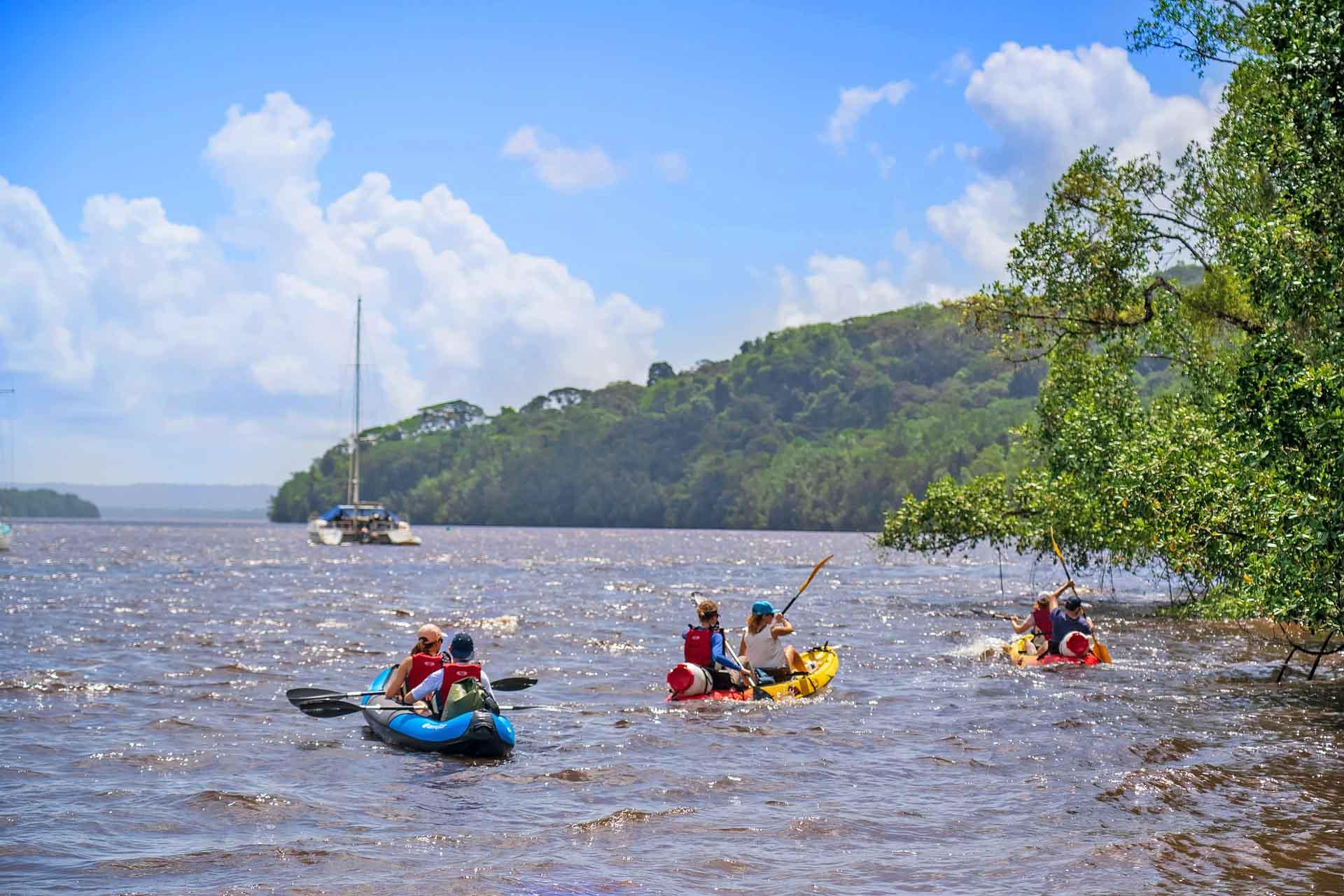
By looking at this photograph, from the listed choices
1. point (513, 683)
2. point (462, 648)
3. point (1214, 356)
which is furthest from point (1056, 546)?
point (462, 648)

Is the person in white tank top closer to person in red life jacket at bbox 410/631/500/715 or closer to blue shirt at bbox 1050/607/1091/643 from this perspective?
person in red life jacket at bbox 410/631/500/715

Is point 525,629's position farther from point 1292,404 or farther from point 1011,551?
point 1011,551

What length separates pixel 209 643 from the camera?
2609 cm

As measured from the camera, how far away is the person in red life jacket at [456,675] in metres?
14.1

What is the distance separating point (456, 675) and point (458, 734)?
0.76m

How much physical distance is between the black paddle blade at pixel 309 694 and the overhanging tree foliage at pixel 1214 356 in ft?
39.1

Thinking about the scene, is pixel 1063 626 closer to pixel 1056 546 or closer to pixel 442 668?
pixel 1056 546

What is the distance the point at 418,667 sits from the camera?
15.3 m

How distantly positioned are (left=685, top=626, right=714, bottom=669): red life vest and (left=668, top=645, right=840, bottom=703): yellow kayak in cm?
45

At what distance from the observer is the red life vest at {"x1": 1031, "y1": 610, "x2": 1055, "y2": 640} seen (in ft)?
72.1

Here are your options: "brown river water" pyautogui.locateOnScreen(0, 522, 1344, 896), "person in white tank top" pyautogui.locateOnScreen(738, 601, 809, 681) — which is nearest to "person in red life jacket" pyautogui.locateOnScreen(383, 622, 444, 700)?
"brown river water" pyautogui.locateOnScreen(0, 522, 1344, 896)

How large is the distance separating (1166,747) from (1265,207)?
13.5 metres

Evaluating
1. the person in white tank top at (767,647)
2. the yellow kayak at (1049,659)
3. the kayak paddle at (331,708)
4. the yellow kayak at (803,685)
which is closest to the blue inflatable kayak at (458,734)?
the kayak paddle at (331,708)

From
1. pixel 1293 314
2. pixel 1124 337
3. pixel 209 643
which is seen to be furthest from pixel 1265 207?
pixel 209 643
